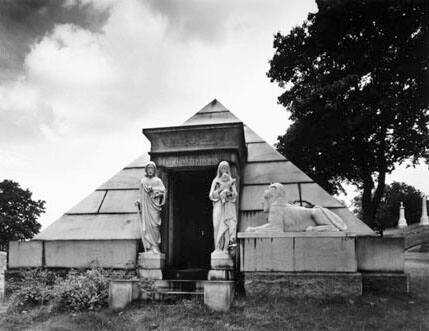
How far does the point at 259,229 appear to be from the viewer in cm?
906

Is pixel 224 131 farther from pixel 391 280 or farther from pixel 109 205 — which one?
pixel 391 280

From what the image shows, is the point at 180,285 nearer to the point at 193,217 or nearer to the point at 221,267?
the point at 221,267

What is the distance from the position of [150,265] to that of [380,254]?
4.89 meters

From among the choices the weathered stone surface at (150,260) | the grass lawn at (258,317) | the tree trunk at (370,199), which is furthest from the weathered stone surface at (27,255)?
the tree trunk at (370,199)

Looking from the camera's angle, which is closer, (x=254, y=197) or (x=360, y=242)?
(x=360, y=242)

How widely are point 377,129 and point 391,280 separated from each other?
9310mm

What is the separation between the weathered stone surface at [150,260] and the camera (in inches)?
377

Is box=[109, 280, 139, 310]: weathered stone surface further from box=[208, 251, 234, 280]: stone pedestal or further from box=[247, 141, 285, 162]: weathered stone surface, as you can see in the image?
box=[247, 141, 285, 162]: weathered stone surface

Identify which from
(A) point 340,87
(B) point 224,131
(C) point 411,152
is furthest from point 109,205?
(C) point 411,152

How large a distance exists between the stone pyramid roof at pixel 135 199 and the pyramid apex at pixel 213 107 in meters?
0.60

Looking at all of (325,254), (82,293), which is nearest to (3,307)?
(82,293)

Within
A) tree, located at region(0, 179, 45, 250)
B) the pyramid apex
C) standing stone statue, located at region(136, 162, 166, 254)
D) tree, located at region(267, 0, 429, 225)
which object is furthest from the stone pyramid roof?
tree, located at region(0, 179, 45, 250)

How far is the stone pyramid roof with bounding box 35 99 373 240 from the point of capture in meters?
10.8

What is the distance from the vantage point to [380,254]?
30.2ft
